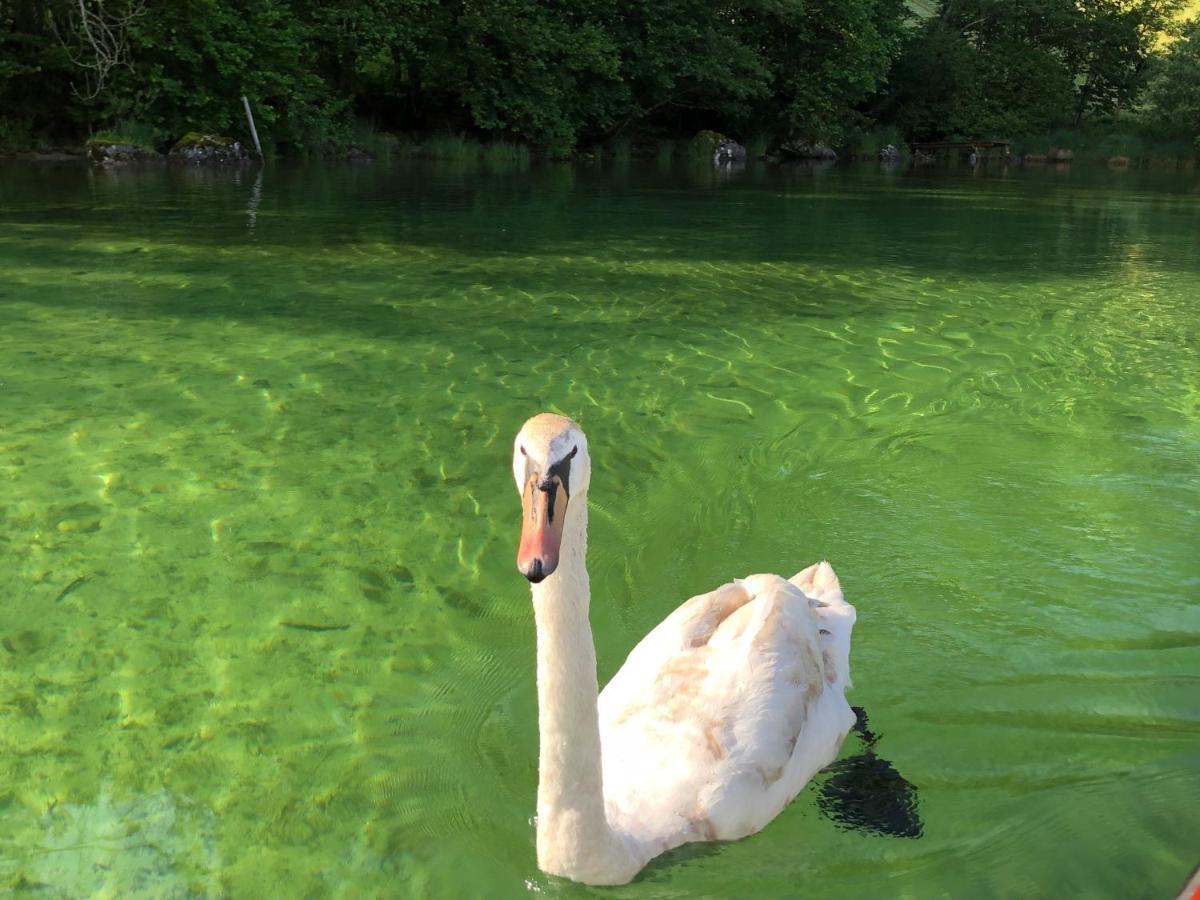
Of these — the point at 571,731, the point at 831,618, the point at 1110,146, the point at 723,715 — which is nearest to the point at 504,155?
the point at 831,618

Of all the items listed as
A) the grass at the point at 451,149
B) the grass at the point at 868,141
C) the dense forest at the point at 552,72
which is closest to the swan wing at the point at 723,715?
the dense forest at the point at 552,72

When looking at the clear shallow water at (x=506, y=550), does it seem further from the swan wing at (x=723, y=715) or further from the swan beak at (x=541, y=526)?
the swan beak at (x=541, y=526)

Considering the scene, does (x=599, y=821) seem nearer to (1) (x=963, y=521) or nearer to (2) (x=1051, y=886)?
(2) (x=1051, y=886)

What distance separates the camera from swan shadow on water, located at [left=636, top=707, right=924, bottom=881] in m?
3.24

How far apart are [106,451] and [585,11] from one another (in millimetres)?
31721

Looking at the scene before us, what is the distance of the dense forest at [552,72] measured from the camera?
2659cm

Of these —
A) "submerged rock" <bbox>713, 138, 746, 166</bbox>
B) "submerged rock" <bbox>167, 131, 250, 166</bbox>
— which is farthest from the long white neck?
"submerged rock" <bbox>713, 138, 746, 166</bbox>

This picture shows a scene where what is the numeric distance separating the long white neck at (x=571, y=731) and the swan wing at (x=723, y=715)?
0.16 meters

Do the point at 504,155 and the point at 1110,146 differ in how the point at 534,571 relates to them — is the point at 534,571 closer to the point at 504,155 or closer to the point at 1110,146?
the point at 504,155

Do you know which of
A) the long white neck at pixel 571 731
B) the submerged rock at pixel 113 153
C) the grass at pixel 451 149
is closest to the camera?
the long white neck at pixel 571 731

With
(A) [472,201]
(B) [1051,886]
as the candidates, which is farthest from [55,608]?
(A) [472,201]

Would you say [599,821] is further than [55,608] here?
No

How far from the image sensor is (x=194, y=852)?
313cm

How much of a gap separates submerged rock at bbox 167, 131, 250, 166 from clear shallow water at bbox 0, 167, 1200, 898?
52.7ft
